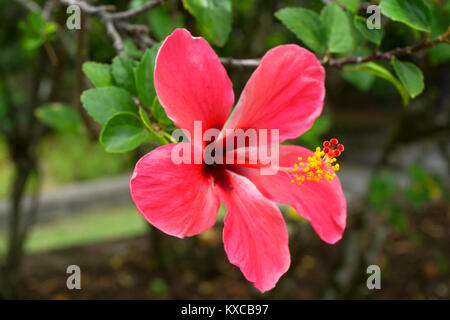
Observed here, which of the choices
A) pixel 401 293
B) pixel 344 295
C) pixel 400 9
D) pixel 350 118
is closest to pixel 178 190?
pixel 400 9

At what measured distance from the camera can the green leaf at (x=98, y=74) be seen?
0.82 meters

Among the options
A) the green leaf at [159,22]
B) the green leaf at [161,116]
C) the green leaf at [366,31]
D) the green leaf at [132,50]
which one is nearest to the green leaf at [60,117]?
the green leaf at [159,22]

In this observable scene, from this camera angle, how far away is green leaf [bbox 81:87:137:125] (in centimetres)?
76

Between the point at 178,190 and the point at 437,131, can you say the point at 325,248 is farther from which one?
the point at 178,190

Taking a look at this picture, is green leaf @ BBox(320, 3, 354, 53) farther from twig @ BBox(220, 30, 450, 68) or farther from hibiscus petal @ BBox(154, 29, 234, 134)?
hibiscus petal @ BBox(154, 29, 234, 134)

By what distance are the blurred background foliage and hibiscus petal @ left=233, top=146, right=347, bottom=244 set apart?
0.17 metres

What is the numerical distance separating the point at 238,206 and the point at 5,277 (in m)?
1.61

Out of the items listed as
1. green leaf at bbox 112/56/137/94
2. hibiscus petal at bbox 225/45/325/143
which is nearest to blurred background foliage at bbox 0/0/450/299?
green leaf at bbox 112/56/137/94

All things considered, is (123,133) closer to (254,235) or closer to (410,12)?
(254,235)

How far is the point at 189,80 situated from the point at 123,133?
0.14 metres

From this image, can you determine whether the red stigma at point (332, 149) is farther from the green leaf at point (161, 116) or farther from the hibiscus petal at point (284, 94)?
the green leaf at point (161, 116)

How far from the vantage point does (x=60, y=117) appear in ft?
5.49

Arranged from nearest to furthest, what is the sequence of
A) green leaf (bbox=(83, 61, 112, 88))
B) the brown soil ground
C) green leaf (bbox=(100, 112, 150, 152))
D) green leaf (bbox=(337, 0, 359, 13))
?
green leaf (bbox=(100, 112, 150, 152)) < green leaf (bbox=(83, 61, 112, 88)) < green leaf (bbox=(337, 0, 359, 13)) < the brown soil ground

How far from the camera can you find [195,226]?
0.67 metres
